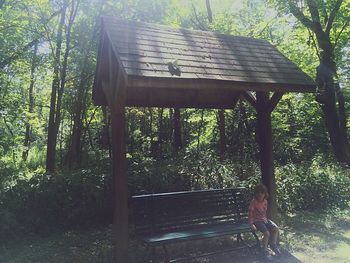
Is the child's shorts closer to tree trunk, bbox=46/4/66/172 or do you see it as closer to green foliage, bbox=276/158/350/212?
green foliage, bbox=276/158/350/212

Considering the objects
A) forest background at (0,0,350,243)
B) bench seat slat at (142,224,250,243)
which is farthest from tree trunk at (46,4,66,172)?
bench seat slat at (142,224,250,243)

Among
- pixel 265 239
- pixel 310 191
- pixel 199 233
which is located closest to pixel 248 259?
pixel 265 239

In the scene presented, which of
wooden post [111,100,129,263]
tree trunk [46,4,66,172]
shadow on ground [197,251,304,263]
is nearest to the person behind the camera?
wooden post [111,100,129,263]

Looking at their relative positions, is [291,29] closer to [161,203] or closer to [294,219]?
[294,219]

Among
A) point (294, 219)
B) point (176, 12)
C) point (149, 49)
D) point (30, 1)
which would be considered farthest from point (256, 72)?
point (176, 12)

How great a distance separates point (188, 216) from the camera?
6.16 metres

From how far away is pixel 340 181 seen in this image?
9.92 metres

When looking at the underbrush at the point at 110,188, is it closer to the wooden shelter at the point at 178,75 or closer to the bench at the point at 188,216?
the bench at the point at 188,216

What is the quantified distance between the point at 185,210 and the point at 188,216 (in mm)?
117

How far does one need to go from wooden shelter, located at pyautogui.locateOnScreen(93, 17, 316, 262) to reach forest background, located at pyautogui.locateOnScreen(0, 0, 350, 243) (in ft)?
7.65

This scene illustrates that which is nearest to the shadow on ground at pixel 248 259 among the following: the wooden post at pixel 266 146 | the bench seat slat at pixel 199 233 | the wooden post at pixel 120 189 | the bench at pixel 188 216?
the bench at pixel 188 216

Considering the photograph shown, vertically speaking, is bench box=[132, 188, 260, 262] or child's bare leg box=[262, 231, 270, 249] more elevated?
bench box=[132, 188, 260, 262]

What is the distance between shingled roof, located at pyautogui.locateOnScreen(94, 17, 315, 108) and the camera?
507 cm

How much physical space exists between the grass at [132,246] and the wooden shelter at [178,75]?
714mm
